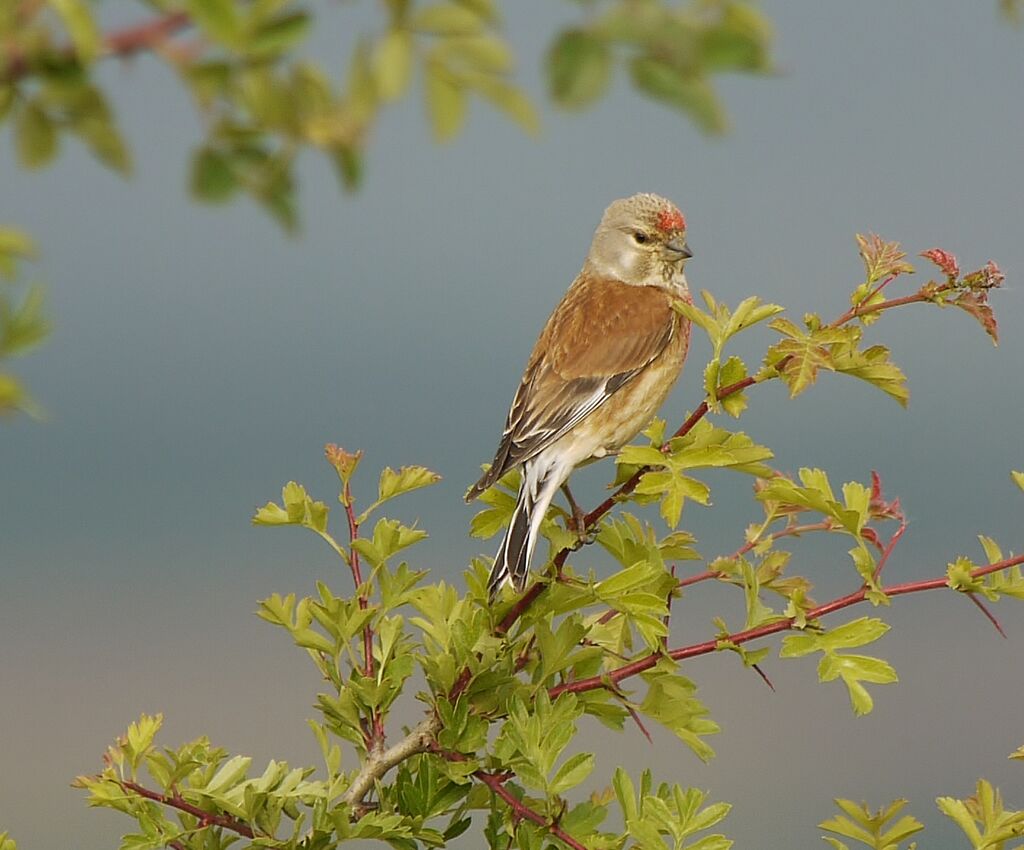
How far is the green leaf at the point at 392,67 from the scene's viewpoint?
0.97 m

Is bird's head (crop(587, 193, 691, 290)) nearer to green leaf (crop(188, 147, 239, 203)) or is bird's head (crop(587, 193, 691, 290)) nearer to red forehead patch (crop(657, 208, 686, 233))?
red forehead patch (crop(657, 208, 686, 233))

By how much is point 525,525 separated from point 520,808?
569 millimetres

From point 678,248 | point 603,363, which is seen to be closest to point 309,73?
point 603,363

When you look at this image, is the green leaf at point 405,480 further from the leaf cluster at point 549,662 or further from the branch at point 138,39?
the branch at point 138,39

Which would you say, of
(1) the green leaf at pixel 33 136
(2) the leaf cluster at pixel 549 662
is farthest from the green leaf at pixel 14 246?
(2) the leaf cluster at pixel 549 662

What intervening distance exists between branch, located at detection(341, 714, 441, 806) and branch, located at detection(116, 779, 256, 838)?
0.60ft

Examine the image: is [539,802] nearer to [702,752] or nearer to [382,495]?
[702,752]

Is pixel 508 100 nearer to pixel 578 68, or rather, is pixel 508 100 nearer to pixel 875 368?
pixel 578 68

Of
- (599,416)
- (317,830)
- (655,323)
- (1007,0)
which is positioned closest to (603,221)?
(655,323)

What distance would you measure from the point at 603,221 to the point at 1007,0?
261 cm

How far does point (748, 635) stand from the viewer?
7.59 ft

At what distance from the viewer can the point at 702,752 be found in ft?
7.90

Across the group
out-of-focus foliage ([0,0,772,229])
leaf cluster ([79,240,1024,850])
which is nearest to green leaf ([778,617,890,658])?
leaf cluster ([79,240,1024,850])

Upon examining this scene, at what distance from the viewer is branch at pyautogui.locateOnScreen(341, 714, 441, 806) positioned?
2385 mm
